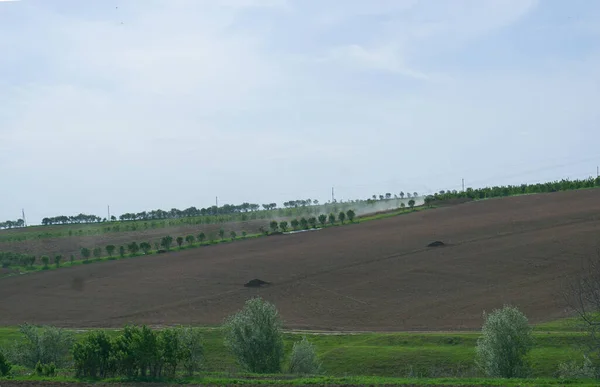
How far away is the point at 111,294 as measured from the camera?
75.1m

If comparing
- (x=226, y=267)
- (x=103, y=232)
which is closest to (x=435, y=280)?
(x=226, y=267)

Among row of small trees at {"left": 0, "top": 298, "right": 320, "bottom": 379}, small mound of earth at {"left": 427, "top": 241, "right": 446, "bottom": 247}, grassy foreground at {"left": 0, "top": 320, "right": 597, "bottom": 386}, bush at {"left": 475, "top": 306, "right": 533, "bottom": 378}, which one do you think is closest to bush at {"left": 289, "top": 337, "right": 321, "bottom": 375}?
row of small trees at {"left": 0, "top": 298, "right": 320, "bottom": 379}

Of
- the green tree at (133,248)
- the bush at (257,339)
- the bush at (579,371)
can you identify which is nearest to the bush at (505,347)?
the bush at (579,371)

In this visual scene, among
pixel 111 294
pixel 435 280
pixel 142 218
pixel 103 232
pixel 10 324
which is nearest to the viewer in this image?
pixel 10 324

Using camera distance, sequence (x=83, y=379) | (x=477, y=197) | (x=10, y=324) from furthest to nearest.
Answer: (x=477, y=197) → (x=10, y=324) → (x=83, y=379)

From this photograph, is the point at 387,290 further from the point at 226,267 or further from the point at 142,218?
the point at 142,218

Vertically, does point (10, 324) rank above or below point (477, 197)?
below

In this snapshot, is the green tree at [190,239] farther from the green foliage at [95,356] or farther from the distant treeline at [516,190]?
the green foliage at [95,356]

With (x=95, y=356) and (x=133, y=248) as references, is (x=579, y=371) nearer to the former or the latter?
(x=95, y=356)

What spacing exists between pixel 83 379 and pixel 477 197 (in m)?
109

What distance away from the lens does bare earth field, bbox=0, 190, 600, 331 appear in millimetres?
60219

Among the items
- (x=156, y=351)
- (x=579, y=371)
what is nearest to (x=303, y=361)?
(x=156, y=351)

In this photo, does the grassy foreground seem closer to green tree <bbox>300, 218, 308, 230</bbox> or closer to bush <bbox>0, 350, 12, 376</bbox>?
bush <bbox>0, 350, 12, 376</bbox>

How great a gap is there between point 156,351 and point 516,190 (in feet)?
376
